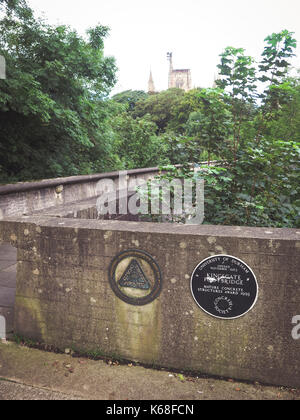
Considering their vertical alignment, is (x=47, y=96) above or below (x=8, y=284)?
above

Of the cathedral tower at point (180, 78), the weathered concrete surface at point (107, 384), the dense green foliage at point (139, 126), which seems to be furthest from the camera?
the cathedral tower at point (180, 78)

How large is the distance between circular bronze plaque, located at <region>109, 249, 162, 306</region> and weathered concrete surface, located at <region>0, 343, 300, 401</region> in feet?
2.09

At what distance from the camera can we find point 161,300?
2.68m

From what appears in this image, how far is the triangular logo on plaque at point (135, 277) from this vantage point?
2697 mm

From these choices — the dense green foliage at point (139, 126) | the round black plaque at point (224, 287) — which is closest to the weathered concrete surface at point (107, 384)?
the round black plaque at point (224, 287)

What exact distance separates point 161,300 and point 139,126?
1165 cm

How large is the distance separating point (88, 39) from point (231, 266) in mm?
10025

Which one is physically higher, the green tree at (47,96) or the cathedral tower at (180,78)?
the cathedral tower at (180,78)

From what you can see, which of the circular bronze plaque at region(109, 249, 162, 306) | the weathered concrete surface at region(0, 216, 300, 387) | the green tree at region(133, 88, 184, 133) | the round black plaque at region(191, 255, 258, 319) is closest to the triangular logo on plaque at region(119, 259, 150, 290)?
the circular bronze plaque at region(109, 249, 162, 306)

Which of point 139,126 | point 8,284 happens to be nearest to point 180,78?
point 139,126

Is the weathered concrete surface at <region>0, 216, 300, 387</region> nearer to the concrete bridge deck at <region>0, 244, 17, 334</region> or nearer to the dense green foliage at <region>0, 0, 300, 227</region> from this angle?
the concrete bridge deck at <region>0, 244, 17, 334</region>

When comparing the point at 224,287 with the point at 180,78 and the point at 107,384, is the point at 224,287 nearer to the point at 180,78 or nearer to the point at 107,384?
the point at 107,384

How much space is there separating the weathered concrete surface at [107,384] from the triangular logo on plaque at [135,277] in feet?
2.49

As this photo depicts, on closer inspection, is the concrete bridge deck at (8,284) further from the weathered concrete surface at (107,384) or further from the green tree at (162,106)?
the green tree at (162,106)
